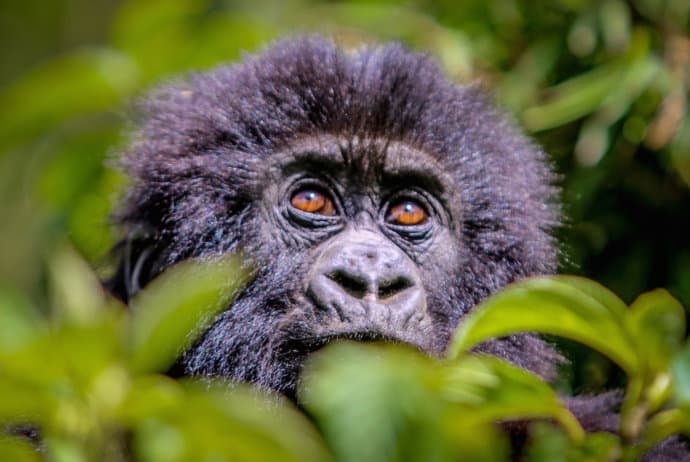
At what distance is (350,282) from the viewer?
3.25 metres

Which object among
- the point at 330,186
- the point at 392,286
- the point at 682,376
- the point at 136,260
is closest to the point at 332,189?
the point at 330,186

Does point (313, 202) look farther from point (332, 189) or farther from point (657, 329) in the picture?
point (657, 329)

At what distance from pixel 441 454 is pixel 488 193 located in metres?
2.58

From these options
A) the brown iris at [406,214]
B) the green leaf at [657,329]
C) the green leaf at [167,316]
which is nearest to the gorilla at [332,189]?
the brown iris at [406,214]

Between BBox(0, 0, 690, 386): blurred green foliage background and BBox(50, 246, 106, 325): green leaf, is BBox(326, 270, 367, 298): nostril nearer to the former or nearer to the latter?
BBox(0, 0, 690, 386): blurred green foliage background

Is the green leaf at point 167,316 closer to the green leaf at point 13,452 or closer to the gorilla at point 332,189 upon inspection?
the green leaf at point 13,452

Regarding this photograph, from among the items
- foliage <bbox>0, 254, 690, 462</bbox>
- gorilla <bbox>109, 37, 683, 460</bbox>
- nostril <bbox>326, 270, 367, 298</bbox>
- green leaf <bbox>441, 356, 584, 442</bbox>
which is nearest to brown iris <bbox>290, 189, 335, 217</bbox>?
gorilla <bbox>109, 37, 683, 460</bbox>

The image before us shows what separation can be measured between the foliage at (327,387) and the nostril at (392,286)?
161 cm

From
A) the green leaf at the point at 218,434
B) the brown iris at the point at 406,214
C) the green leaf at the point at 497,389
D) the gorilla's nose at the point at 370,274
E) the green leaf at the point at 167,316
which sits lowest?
the green leaf at the point at 218,434

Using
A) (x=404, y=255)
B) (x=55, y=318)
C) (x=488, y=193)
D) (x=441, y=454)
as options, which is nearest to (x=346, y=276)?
(x=404, y=255)

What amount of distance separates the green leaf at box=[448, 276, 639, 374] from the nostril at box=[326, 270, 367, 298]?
5.44 feet

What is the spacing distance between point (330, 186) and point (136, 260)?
79cm

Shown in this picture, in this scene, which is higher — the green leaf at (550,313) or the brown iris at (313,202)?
the brown iris at (313,202)

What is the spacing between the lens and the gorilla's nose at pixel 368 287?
10.5 feet
